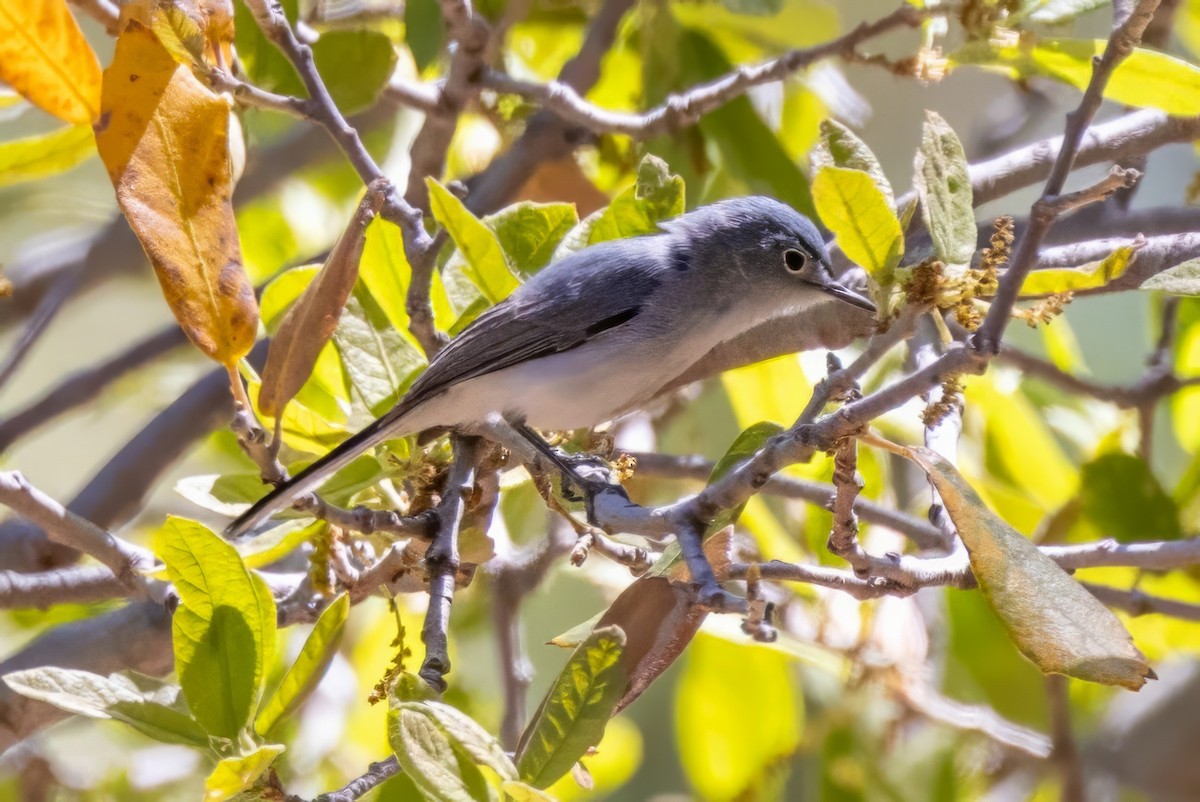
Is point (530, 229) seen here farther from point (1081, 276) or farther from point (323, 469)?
point (1081, 276)

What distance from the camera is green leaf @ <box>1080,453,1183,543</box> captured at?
1.78m

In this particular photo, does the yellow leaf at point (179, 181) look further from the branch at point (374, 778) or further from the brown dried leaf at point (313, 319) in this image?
the branch at point (374, 778)

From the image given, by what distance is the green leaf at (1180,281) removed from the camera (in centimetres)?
112

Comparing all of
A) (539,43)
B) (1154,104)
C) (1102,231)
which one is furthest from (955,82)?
(1154,104)

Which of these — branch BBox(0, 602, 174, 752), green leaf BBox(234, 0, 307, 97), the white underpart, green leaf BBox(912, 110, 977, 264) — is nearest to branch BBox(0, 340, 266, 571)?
branch BBox(0, 602, 174, 752)

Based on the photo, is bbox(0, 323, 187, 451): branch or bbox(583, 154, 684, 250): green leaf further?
bbox(0, 323, 187, 451): branch

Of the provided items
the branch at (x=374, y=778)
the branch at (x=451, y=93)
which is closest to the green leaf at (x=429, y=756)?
the branch at (x=374, y=778)

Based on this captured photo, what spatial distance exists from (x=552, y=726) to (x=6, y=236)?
319 centimetres

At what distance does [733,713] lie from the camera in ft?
6.43

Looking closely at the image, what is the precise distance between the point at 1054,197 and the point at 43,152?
136 centimetres

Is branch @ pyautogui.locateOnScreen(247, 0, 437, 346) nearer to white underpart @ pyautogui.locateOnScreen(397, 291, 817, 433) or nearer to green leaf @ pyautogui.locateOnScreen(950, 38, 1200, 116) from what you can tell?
white underpart @ pyautogui.locateOnScreen(397, 291, 817, 433)

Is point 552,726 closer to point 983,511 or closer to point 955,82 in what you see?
point 983,511

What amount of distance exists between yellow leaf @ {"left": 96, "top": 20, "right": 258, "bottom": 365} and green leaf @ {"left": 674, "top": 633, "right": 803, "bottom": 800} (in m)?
1.06

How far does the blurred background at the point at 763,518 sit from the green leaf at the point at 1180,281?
668 mm
